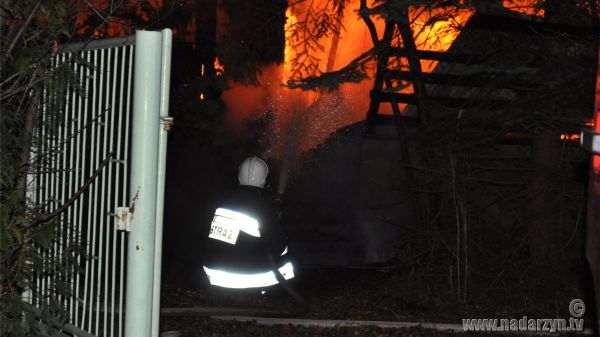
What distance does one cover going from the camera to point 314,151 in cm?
1135

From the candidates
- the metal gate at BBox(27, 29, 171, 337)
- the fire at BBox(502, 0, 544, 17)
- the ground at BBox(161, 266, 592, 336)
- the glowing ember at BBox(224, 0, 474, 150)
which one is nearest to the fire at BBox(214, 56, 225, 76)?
the glowing ember at BBox(224, 0, 474, 150)

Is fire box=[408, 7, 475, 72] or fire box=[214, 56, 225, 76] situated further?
fire box=[214, 56, 225, 76]

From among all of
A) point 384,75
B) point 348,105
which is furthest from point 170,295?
point 348,105

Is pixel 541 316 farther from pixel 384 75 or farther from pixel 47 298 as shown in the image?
pixel 47 298

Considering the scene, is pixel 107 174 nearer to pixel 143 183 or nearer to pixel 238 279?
pixel 143 183

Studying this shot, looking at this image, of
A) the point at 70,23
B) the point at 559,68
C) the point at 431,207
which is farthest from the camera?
the point at 431,207

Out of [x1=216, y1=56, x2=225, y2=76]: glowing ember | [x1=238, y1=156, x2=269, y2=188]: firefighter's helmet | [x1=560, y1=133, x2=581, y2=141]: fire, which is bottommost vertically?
[x1=238, y1=156, x2=269, y2=188]: firefighter's helmet

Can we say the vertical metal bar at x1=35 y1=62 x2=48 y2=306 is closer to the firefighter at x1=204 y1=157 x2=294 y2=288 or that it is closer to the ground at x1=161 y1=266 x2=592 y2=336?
the ground at x1=161 y1=266 x2=592 y2=336

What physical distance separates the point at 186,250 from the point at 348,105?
424cm
